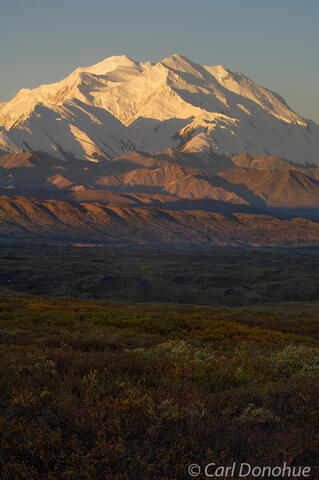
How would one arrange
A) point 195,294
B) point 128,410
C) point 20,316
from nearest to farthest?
point 128,410 → point 20,316 → point 195,294

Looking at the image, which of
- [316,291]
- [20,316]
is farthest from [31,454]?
[316,291]

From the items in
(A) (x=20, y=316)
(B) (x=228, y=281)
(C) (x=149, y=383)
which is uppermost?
(C) (x=149, y=383)

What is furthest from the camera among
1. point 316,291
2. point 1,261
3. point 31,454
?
point 1,261

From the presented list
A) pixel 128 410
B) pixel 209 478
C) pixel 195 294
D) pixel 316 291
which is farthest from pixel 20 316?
pixel 316 291

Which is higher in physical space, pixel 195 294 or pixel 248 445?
pixel 248 445

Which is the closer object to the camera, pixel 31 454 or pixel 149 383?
pixel 31 454

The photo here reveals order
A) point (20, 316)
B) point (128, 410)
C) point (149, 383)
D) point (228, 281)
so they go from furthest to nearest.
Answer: point (228, 281) → point (20, 316) → point (149, 383) → point (128, 410)

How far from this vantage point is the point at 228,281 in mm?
111938

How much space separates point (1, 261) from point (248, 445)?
118m

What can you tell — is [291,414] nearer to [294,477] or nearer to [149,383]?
[294,477]

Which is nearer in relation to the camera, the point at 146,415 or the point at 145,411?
the point at 146,415

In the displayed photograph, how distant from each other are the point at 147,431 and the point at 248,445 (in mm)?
1799

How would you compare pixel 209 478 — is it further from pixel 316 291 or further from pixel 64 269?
pixel 64 269

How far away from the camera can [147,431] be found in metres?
8.80
